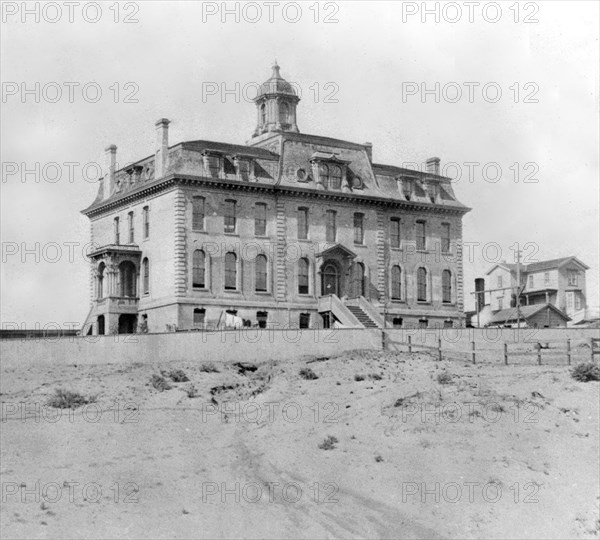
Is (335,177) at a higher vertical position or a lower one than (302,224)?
higher

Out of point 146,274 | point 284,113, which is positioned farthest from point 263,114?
point 146,274

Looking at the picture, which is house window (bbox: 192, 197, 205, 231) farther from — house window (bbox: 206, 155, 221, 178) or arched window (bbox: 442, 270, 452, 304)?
arched window (bbox: 442, 270, 452, 304)

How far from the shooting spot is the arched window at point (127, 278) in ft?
182

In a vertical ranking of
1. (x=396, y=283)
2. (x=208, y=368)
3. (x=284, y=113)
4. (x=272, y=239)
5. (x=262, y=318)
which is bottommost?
(x=208, y=368)

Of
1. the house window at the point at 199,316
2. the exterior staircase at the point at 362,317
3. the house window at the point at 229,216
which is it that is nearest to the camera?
the house window at the point at 199,316

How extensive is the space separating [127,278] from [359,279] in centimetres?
1245

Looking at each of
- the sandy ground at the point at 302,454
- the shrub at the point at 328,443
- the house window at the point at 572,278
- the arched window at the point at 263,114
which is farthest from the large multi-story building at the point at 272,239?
the house window at the point at 572,278

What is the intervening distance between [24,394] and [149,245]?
56.1 ft

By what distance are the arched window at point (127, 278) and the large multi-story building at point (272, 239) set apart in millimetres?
63

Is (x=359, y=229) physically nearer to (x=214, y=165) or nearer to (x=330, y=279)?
(x=330, y=279)

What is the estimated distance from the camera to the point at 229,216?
176 ft

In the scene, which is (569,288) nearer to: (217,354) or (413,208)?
(413,208)

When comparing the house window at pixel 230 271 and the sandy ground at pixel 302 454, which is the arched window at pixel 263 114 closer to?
the house window at pixel 230 271

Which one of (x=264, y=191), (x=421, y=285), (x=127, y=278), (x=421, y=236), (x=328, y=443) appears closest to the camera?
(x=328, y=443)
